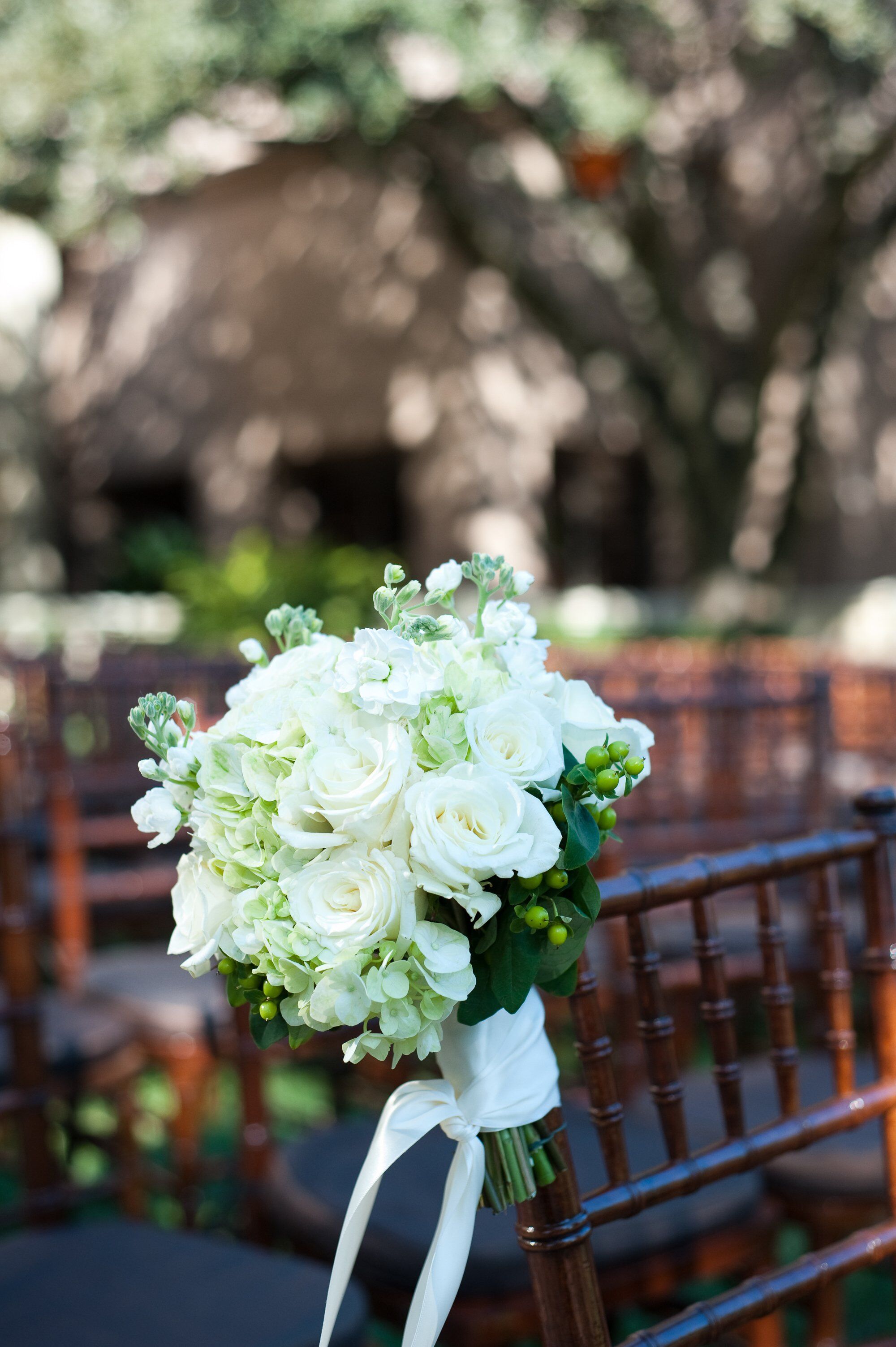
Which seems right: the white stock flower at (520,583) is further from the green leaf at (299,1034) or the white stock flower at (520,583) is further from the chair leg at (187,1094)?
the chair leg at (187,1094)

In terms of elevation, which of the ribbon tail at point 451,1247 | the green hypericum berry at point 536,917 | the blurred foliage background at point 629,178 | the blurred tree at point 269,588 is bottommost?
the ribbon tail at point 451,1247

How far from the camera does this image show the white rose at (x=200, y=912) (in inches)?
39.3

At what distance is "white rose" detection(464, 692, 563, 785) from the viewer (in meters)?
0.96

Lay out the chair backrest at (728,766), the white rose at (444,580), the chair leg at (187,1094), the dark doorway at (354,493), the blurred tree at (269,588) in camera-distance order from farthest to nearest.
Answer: the dark doorway at (354,493) < the blurred tree at (269,588) < the chair backrest at (728,766) < the chair leg at (187,1094) < the white rose at (444,580)

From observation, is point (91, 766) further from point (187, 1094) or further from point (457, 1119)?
point (457, 1119)

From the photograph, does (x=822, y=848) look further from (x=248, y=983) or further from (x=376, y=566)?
(x=376, y=566)

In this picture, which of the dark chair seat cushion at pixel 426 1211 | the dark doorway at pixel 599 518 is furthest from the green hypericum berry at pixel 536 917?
the dark doorway at pixel 599 518

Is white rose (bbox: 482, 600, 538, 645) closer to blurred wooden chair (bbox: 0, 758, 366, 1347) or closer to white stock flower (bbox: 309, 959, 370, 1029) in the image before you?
white stock flower (bbox: 309, 959, 370, 1029)

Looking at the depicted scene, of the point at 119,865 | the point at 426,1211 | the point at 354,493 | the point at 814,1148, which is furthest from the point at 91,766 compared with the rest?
the point at 354,493

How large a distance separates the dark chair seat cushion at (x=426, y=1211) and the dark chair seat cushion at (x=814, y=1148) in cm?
8

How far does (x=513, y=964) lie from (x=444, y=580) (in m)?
0.29

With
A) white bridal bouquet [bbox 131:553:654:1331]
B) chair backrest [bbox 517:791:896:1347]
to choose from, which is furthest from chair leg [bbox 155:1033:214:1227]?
white bridal bouquet [bbox 131:553:654:1331]

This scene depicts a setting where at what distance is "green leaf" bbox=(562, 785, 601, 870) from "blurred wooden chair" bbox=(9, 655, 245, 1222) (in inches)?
68.7

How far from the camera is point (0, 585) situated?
12641mm
